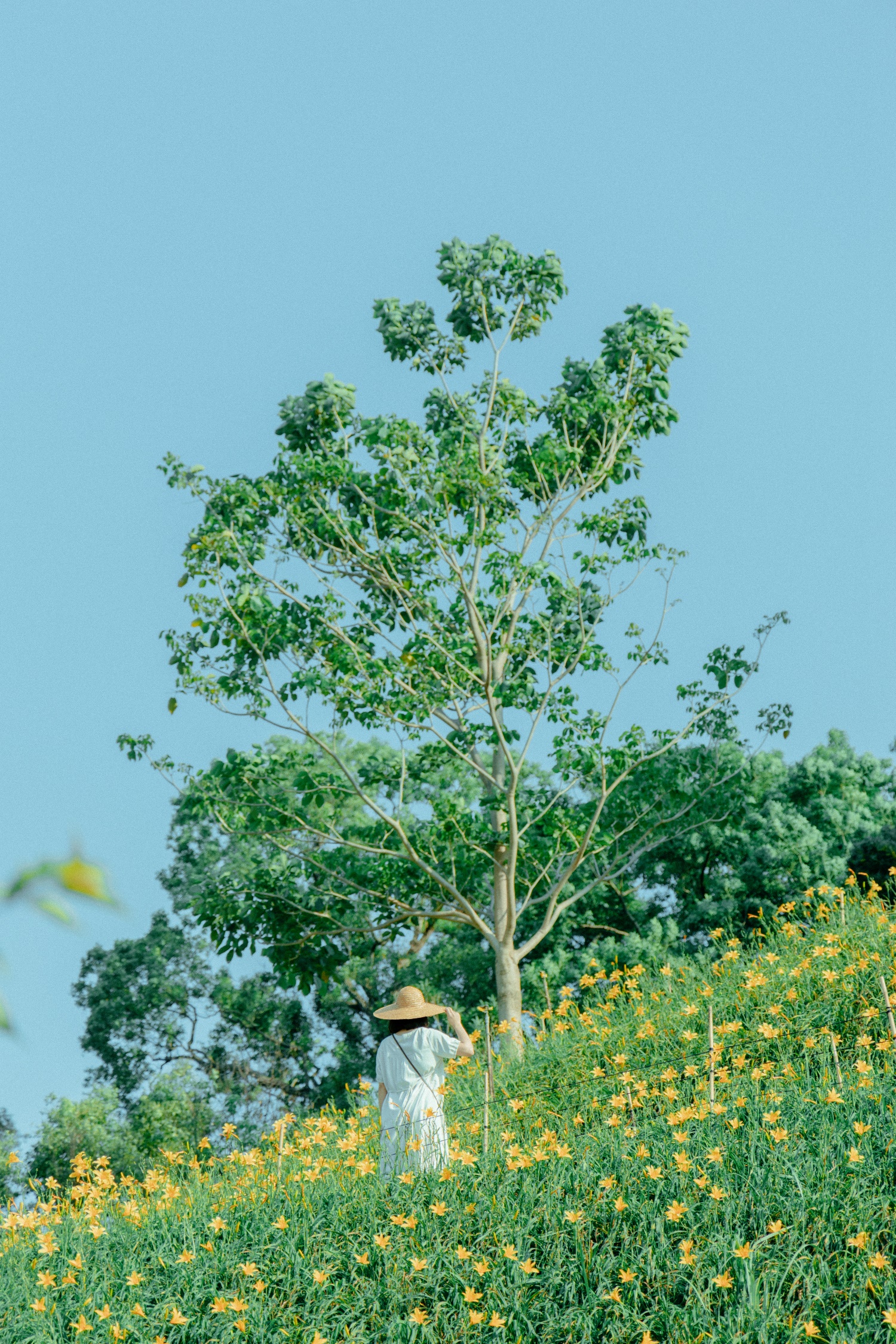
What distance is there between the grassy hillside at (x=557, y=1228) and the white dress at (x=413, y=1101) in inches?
8.0

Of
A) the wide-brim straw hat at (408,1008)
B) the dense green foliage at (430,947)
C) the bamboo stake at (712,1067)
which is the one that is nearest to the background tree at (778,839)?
the dense green foliage at (430,947)

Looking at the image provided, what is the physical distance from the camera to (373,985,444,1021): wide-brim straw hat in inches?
287

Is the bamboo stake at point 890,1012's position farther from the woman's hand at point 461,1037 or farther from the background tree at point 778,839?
the background tree at point 778,839

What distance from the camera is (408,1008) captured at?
7.32 m

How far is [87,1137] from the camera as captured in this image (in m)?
19.5

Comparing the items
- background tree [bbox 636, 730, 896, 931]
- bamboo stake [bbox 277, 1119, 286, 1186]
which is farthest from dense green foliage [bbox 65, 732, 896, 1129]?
bamboo stake [bbox 277, 1119, 286, 1186]

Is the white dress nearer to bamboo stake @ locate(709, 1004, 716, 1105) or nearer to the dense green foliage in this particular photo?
bamboo stake @ locate(709, 1004, 716, 1105)

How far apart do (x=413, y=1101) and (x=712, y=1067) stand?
1931mm

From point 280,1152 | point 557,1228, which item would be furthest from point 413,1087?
point 557,1228

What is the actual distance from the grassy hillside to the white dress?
0.20 meters

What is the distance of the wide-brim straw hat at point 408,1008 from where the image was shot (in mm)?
7289

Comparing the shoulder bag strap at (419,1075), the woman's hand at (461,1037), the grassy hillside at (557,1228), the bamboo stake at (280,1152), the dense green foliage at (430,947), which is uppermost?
the dense green foliage at (430,947)

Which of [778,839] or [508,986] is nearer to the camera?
[508,986]

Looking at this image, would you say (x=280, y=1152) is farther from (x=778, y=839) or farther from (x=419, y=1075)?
(x=778, y=839)
